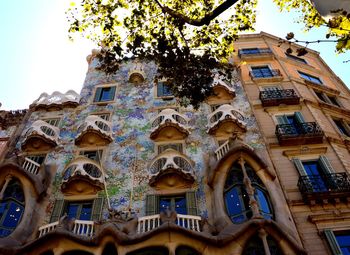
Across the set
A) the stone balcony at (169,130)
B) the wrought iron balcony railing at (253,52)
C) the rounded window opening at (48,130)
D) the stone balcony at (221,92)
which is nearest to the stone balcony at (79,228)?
the stone balcony at (169,130)

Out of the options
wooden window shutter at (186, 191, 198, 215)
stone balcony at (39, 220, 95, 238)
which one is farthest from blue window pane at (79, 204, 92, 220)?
wooden window shutter at (186, 191, 198, 215)

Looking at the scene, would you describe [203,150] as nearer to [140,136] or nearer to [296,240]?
[140,136]

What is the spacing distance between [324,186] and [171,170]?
22.9ft

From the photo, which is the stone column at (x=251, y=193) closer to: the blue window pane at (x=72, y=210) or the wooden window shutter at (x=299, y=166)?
the wooden window shutter at (x=299, y=166)

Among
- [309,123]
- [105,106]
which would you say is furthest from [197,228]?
[105,106]

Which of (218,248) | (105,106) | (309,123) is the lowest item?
(218,248)

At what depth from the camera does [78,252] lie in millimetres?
13023

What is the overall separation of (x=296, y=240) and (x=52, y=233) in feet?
30.9

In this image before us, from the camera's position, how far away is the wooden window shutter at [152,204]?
15.1 m

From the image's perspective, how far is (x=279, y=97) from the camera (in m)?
20.5

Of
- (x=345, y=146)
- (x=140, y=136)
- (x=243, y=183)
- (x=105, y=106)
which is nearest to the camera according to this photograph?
(x=243, y=183)

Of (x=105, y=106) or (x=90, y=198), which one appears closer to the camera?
(x=90, y=198)

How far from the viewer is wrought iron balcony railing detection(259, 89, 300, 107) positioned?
20016 mm

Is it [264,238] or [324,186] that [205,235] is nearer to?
[264,238]
